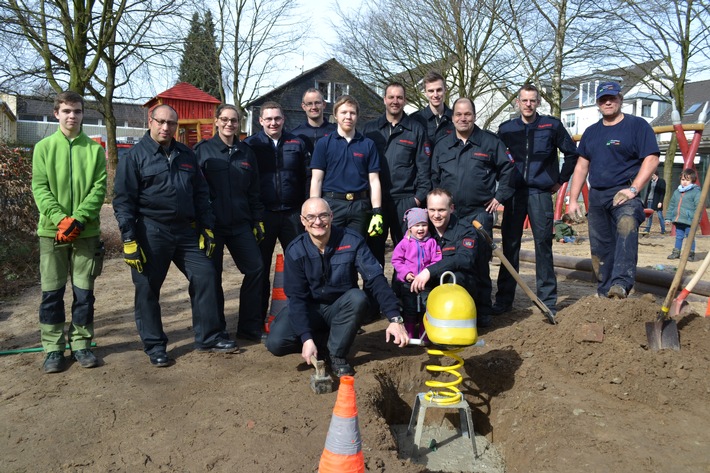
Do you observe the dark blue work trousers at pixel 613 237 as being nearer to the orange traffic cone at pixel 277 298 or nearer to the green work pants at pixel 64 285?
the orange traffic cone at pixel 277 298

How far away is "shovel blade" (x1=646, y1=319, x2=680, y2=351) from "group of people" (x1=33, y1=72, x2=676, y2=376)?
0.44 m

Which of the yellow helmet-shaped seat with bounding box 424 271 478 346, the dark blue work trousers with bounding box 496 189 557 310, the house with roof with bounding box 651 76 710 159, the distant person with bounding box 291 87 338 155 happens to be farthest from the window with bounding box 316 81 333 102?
the yellow helmet-shaped seat with bounding box 424 271 478 346

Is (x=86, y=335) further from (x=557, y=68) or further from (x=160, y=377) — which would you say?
(x=557, y=68)

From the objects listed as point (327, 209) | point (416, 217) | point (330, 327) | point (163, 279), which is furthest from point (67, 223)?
point (416, 217)

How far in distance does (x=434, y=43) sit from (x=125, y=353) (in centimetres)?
1817

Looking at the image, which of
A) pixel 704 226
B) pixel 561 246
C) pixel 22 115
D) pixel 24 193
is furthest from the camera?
pixel 22 115

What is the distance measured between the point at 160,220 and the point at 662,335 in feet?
13.8

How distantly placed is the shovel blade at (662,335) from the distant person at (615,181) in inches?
16.9

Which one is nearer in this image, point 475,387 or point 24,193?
point 475,387

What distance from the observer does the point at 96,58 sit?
53.7 ft

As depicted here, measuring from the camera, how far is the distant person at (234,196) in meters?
5.30

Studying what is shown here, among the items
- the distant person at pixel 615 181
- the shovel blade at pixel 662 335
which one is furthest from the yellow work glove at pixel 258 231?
the shovel blade at pixel 662 335

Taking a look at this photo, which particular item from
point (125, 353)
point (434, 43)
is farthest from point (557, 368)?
point (434, 43)

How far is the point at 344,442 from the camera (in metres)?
2.98
